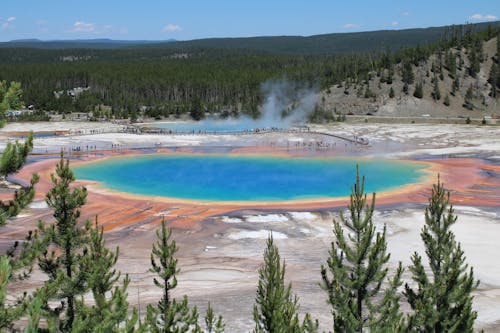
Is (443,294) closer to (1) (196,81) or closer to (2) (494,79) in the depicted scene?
(2) (494,79)

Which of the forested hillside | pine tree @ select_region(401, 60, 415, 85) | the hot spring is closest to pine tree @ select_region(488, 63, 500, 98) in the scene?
the forested hillside

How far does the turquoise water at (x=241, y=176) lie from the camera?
42.3 metres

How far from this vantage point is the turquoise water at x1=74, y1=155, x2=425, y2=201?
42.3 meters

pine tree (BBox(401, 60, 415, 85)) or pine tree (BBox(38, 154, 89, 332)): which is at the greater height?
pine tree (BBox(401, 60, 415, 85))

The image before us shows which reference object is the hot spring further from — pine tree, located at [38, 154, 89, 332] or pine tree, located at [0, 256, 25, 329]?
pine tree, located at [0, 256, 25, 329]

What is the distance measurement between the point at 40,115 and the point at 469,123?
6784 cm

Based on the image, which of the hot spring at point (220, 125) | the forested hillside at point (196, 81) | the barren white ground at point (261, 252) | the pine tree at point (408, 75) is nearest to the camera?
the barren white ground at point (261, 252)

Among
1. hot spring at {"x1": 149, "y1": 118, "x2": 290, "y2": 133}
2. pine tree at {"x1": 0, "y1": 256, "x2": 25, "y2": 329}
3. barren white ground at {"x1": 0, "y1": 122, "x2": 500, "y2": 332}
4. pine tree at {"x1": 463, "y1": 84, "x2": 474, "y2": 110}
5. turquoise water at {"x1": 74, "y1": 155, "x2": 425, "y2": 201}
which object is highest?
pine tree at {"x1": 463, "y1": 84, "x2": 474, "y2": 110}

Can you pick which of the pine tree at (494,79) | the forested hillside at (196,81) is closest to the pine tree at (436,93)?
the forested hillside at (196,81)

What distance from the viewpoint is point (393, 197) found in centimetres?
3947

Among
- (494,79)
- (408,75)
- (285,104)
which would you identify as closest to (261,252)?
(408,75)

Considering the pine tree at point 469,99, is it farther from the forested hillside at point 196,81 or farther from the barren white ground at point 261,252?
the barren white ground at point 261,252

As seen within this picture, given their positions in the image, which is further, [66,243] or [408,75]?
[408,75]

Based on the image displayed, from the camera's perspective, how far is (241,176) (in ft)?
162
